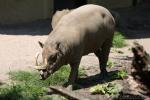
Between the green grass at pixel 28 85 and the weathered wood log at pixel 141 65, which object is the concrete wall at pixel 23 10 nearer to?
the green grass at pixel 28 85

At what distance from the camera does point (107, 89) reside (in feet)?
25.6

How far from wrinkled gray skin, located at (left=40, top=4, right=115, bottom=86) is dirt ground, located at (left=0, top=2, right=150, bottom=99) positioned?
1156 mm

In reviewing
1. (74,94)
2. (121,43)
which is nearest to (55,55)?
(74,94)

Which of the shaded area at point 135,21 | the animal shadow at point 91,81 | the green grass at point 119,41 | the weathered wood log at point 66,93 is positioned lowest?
the animal shadow at point 91,81

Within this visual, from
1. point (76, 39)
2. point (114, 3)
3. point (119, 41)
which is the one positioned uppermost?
point (114, 3)

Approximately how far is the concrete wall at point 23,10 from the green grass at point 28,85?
5.37 metres

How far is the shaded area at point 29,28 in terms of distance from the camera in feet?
42.7

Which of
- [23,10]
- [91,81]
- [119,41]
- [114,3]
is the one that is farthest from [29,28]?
[91,81]

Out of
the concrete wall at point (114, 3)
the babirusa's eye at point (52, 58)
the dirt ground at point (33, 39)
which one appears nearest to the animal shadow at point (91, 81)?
the dirt ground at point (33, 39)

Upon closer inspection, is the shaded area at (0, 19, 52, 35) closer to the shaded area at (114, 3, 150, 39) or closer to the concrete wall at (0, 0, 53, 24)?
the concrete wall at (0, 0, 53, 24)

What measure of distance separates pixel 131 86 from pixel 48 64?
137 cm

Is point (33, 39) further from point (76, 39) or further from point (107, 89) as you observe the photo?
point (107, 89)

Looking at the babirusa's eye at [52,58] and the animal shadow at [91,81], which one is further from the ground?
the babirusa's eye at [52,58]

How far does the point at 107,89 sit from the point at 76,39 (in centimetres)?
100
